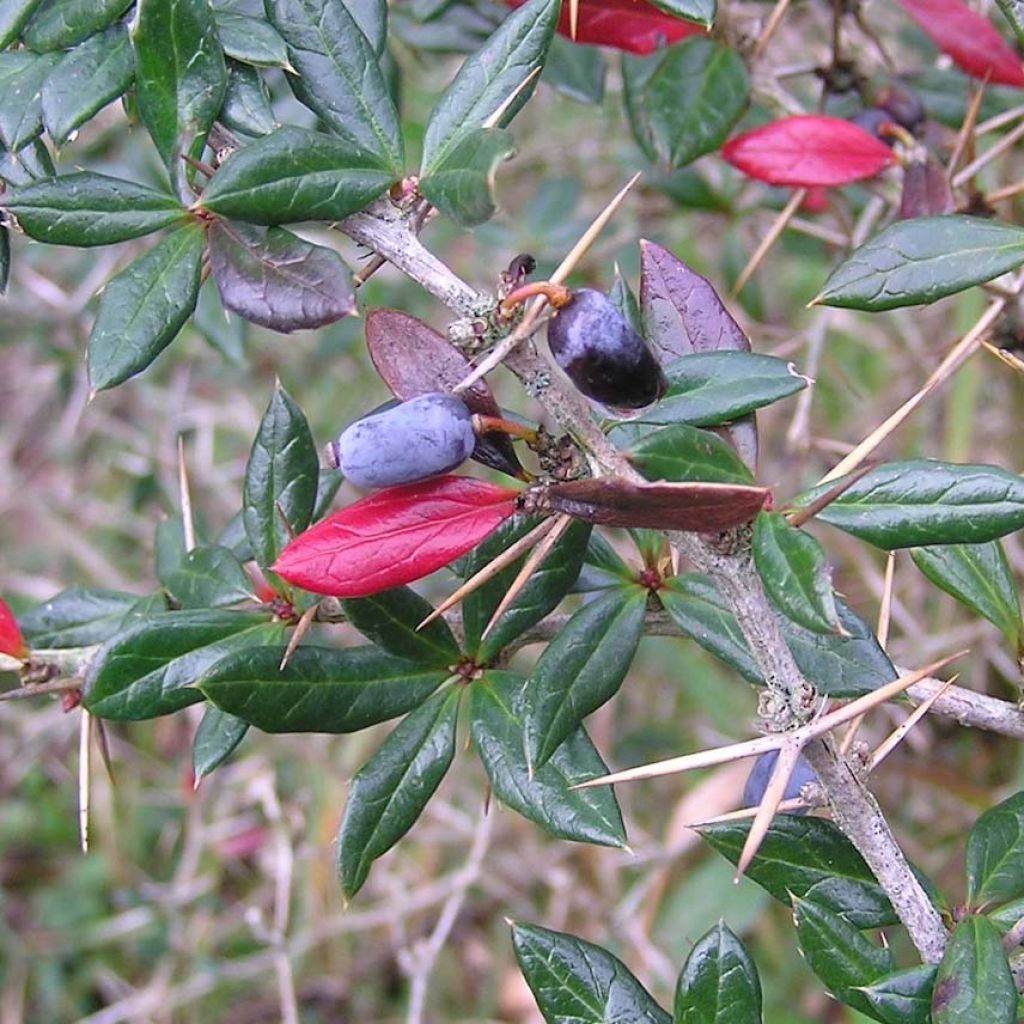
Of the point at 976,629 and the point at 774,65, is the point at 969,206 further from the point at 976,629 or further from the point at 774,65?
the point at 976,629

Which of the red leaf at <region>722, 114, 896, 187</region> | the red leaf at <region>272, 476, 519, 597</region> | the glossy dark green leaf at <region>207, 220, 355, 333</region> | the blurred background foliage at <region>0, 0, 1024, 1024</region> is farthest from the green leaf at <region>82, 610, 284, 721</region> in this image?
the blurred background foliage at <region>0, 0, 1024, 1024</region>

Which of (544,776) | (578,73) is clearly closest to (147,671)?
(544,776)

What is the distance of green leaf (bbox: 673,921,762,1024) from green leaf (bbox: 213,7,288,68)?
0.66m

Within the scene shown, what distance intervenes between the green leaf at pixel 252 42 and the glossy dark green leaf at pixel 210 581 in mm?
413

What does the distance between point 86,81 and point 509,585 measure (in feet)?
1.52

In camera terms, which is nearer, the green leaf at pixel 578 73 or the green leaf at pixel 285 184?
the green leaf at pixel 285 184

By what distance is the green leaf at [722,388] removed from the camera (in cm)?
78

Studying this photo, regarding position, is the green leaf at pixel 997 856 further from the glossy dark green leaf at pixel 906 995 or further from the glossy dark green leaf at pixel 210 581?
the glossy dark green leaf at pixel 210 581

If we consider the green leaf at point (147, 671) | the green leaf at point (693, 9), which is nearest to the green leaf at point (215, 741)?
the green leaf at point (147, 671)

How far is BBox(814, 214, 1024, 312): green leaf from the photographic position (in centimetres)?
87

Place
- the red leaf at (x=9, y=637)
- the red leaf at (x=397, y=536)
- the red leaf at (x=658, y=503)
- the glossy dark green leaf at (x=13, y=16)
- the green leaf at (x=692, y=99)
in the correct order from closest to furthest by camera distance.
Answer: the red leaf at (x=658, y=503) < the red leaf at (x=397, y=536) < the glossy dark green leaf at (x=13, y=16) < the red leaf at (x=9, y=637) < the green leaf at (x=692, y=99)

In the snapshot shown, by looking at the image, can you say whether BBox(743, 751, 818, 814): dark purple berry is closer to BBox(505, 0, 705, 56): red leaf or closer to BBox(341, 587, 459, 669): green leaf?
BBox(341, 587, 459, 669): green leaf

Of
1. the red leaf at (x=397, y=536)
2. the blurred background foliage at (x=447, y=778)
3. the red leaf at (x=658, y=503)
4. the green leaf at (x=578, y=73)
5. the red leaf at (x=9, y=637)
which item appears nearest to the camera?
the red leaf at (x=658, y=503)

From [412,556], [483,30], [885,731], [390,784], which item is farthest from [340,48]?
[885,731]
